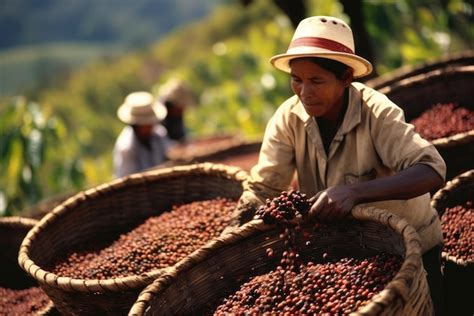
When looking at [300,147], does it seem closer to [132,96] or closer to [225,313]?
[225,313]

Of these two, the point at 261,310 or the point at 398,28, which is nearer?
the point at 261,310

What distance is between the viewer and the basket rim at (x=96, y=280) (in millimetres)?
2598

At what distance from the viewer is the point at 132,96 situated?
18.4 ft

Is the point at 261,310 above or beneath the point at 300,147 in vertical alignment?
beneath

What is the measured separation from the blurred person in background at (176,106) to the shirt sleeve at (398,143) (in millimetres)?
4005

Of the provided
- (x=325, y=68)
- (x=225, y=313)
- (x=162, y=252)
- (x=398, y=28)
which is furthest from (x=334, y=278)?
(x=398, y=28)

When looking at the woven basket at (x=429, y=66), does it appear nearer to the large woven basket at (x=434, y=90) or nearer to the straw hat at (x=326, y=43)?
the large woven basket at (x=434, y=90)

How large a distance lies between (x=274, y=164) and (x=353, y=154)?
1.13 feet

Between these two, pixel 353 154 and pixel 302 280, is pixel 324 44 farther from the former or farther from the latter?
pixel 302 280

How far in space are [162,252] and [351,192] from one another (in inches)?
42.6

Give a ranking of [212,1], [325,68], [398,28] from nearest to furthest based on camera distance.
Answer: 1. [325,68]
2. [398,28]
3. [212,1]

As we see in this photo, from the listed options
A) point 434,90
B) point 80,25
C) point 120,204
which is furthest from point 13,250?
point 80,25

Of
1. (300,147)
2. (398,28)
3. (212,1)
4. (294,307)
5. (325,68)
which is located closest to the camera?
(294,307)

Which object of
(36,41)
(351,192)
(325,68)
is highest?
(325,68)
